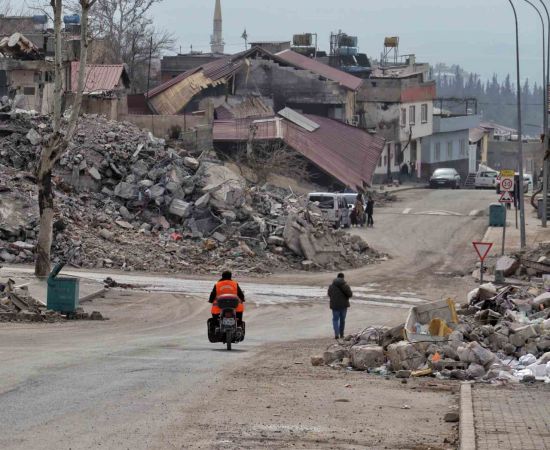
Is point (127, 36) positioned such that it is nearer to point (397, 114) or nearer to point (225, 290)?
point (397, 114)

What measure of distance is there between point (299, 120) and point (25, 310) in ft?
143

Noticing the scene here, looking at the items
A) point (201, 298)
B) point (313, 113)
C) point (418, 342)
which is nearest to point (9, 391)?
point (418, 342)

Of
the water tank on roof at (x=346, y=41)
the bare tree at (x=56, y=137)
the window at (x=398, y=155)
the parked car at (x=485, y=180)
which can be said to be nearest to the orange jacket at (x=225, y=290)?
the bare tree at (x=56, y=137)

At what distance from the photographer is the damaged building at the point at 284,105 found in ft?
204

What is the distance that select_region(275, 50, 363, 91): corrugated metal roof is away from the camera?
7906cm

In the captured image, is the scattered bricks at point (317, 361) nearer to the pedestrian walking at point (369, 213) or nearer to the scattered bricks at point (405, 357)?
the scattered bricks at point (405, 357)

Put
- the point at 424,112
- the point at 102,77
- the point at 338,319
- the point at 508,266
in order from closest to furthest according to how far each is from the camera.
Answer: the point at 338,319 < the point at 508,266 < the point at 102,77 < the point at 424,112

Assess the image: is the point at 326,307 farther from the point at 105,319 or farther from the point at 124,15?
the point at 124,15

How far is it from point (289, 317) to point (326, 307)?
118 inches

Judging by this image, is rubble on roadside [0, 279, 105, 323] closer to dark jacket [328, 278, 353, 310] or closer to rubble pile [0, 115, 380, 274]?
dark jacket [328, 278, 353, 310]

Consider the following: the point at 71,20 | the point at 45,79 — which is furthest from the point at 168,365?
the point at 71,20

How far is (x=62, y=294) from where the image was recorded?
85.8 ft

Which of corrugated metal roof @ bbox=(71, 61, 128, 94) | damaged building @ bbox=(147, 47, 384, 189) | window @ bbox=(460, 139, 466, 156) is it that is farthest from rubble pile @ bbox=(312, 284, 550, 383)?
window @ bbox=(460, 139, 466, 156)

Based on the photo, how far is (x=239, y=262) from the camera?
41406 mm
